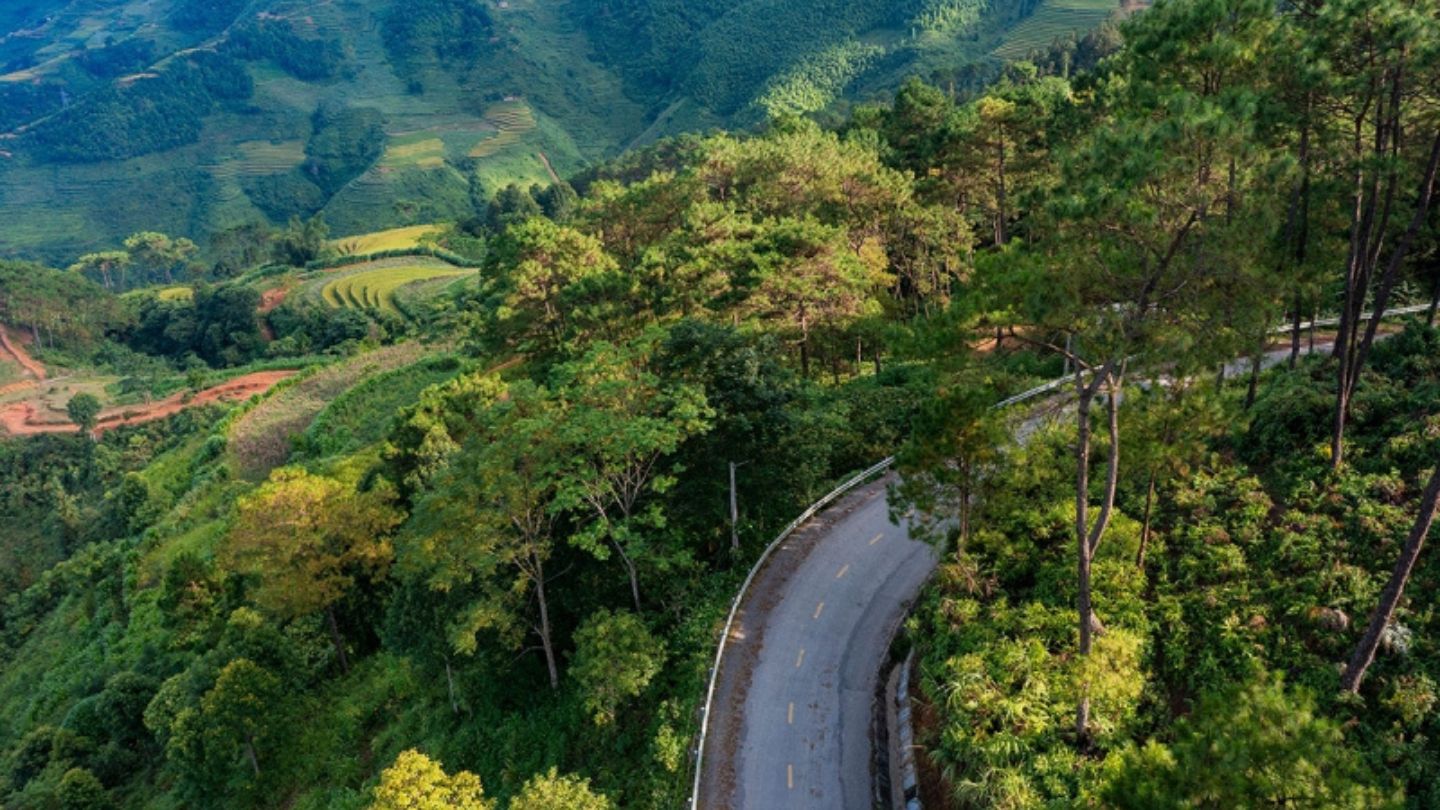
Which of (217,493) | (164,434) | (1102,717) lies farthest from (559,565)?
(164,434)

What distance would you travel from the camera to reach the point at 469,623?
22.3 meters

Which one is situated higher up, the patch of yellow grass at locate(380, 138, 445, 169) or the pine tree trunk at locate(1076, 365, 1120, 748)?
the pine tree trunk at locate(1076, 365, 1120, 748)

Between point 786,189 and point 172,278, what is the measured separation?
525 feet

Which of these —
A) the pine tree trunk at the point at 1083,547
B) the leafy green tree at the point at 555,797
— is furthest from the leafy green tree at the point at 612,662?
the pine tree trunk at the point at 1083,547

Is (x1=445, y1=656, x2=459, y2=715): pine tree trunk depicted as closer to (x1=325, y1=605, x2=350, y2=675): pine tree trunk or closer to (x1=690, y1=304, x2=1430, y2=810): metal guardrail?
(x1=325, y1=605, x2=350, y2=675): pine tree trunk

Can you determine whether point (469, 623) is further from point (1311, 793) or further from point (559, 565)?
point (1311, 793)

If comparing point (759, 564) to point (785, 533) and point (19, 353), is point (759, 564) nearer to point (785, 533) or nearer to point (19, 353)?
point (785, 533)

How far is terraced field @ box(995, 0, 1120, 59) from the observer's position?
14300cm

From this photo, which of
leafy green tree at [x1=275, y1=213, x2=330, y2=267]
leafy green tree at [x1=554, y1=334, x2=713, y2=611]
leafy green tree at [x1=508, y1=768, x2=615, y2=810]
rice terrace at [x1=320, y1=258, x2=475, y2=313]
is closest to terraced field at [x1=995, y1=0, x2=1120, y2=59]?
rice terrace at [x1=320, y1=258, x2=475, y2=313]

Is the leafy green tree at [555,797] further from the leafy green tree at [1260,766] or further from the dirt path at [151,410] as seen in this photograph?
the dirt path at [151,410]

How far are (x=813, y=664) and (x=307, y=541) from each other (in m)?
19.2

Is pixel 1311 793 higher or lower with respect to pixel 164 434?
higher

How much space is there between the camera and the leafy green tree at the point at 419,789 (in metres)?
16.1

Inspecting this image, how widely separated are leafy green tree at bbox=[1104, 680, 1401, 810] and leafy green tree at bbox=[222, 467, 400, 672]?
27.9 metres
